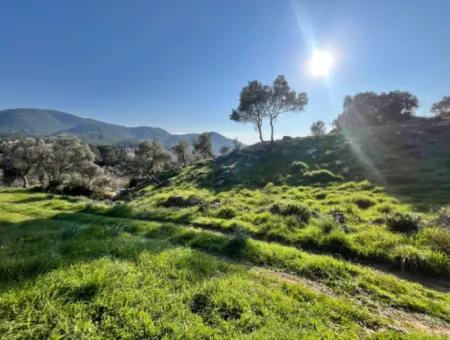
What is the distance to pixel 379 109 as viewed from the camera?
60125mm

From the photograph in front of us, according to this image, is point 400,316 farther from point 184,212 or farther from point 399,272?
point 184,212

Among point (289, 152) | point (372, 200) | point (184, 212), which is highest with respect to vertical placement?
point (289, 152)

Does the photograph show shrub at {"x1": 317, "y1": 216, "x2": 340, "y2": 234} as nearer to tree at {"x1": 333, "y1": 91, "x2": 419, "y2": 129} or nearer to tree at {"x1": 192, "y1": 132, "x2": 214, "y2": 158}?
tree at {"x1": 333, "y1": 91, "x2": 419, "y2": 129}

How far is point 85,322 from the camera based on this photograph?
4.41m

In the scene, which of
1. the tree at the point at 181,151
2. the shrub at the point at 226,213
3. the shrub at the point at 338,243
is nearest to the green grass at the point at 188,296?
the shrub at the point at 338,243

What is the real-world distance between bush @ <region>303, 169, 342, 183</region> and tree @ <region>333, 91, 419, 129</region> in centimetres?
4340

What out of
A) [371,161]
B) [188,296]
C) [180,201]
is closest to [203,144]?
[371,161]

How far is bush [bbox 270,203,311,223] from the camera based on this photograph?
13.0 metres

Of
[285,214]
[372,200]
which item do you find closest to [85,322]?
[285,214]

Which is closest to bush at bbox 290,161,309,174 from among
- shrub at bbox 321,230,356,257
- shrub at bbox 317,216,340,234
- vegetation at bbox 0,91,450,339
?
vegetation at bbox 0,91,450,339

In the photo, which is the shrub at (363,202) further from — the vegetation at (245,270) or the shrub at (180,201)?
the shrub at (180,201)

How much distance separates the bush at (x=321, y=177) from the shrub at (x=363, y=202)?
7634mm

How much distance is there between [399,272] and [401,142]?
110 ft

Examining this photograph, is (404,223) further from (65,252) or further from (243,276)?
(65,252)
